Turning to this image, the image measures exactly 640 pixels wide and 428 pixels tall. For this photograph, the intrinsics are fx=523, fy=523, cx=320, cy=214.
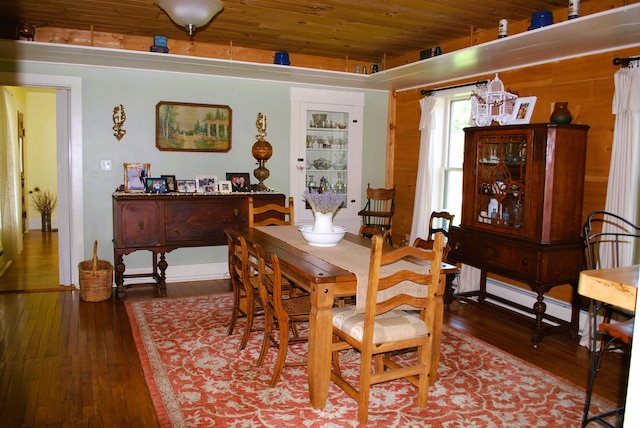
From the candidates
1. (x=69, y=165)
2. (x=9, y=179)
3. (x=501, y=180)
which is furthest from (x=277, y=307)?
(x=9, y=179)

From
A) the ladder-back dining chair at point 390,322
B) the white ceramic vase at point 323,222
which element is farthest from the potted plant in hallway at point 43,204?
the ladder-back dining chair at point 390,322

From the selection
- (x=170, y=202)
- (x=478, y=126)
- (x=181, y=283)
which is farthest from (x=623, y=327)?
(x=181, y=283)

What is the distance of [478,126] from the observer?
447 centimetres

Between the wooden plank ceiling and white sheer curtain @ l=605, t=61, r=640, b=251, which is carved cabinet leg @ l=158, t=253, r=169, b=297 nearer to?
the wooden plank ceiling

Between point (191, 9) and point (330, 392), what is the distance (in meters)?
2.49

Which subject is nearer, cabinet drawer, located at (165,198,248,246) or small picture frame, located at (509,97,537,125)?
small picture frame, located at (509,97,537,125)

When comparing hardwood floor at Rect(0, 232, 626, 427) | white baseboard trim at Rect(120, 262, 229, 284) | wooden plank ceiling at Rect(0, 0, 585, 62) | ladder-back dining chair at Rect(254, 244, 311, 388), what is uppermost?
wooden plank ceiling at Rect(0, 0, 585, 62)

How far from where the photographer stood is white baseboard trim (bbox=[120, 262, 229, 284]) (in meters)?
5.48

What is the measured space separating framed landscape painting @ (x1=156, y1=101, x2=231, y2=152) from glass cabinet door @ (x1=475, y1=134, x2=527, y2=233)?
2.70 m

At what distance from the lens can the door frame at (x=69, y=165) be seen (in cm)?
501

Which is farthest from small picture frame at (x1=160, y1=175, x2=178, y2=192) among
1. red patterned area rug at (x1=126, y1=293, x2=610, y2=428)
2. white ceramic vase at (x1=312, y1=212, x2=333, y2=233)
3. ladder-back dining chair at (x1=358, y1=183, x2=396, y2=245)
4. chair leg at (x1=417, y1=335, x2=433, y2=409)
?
chair leg at (x1=417, y1=335, x2=433, y2=409)

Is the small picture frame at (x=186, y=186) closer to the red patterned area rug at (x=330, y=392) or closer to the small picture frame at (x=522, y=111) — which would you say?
the red patterned area rug at (x=330, y=392)

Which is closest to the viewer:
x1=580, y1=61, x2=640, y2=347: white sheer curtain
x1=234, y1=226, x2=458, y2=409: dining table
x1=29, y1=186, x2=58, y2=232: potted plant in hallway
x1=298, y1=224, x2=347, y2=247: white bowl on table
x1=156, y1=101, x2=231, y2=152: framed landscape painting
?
x1=234, y1=226, x2=458, y2=409: dining table

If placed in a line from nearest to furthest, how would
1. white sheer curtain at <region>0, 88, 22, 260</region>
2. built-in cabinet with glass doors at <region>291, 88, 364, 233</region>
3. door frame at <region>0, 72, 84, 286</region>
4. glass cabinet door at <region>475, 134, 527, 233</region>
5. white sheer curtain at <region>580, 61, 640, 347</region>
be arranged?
1. white sheer curtain at <region>580, 61, 640, 347</region>
2. glass cabinet door at <region>475, 134, 527, 233</region>
3. door frame at <region>0, 72, 84, 286</region>
4. white sheer curtain at <region>0, 88, 22, 260</region>
5. built-in cabinet with glass doors at <region>291, 88, 364, 233</region>
